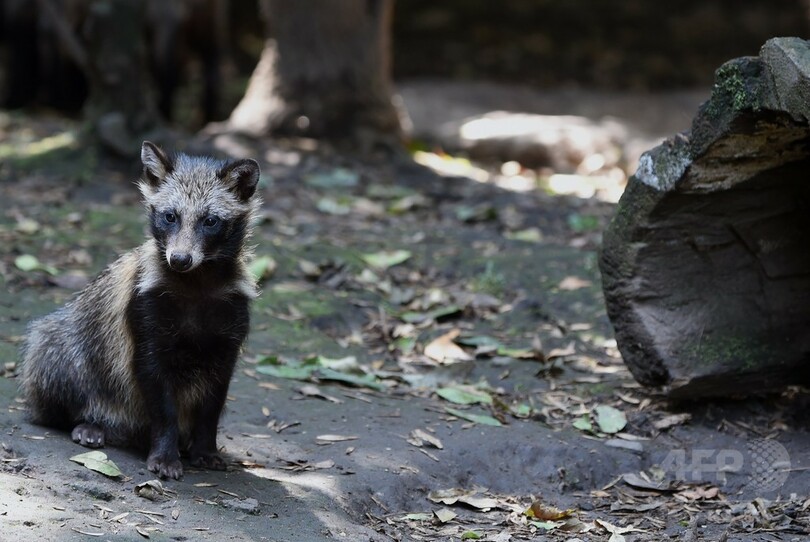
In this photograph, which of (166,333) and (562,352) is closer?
(166,333)

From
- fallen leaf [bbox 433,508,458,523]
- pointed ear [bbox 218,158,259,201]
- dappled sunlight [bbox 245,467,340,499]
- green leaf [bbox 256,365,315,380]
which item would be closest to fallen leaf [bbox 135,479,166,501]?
dappled sunlight [bbox 245,467,340,499]

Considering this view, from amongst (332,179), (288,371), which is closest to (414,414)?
(288,371)

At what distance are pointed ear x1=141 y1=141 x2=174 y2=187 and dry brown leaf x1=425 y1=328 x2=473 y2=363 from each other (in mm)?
2468

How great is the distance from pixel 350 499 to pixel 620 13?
47.0ft

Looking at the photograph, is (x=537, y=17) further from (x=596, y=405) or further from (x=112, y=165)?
(x=596, y=405)

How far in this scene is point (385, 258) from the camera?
28.9 ft

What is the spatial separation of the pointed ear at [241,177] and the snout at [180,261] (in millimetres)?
533

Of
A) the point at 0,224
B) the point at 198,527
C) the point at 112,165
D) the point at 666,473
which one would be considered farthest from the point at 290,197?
the point at 198,527

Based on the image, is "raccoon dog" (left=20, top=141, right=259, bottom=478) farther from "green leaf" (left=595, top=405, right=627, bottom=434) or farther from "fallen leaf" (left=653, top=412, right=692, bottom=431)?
"fallen leaf" (left=653, top=412, right=692, bottom=431)

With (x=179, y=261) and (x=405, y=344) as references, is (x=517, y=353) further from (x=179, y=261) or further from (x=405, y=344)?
(x=179, y=261)

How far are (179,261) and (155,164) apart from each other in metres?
0.63

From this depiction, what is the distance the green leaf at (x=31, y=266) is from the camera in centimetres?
777

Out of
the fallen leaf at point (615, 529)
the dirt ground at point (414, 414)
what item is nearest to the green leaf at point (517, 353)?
the dirt ground at point (414, 414)

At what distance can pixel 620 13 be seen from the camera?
1803 centimetres
